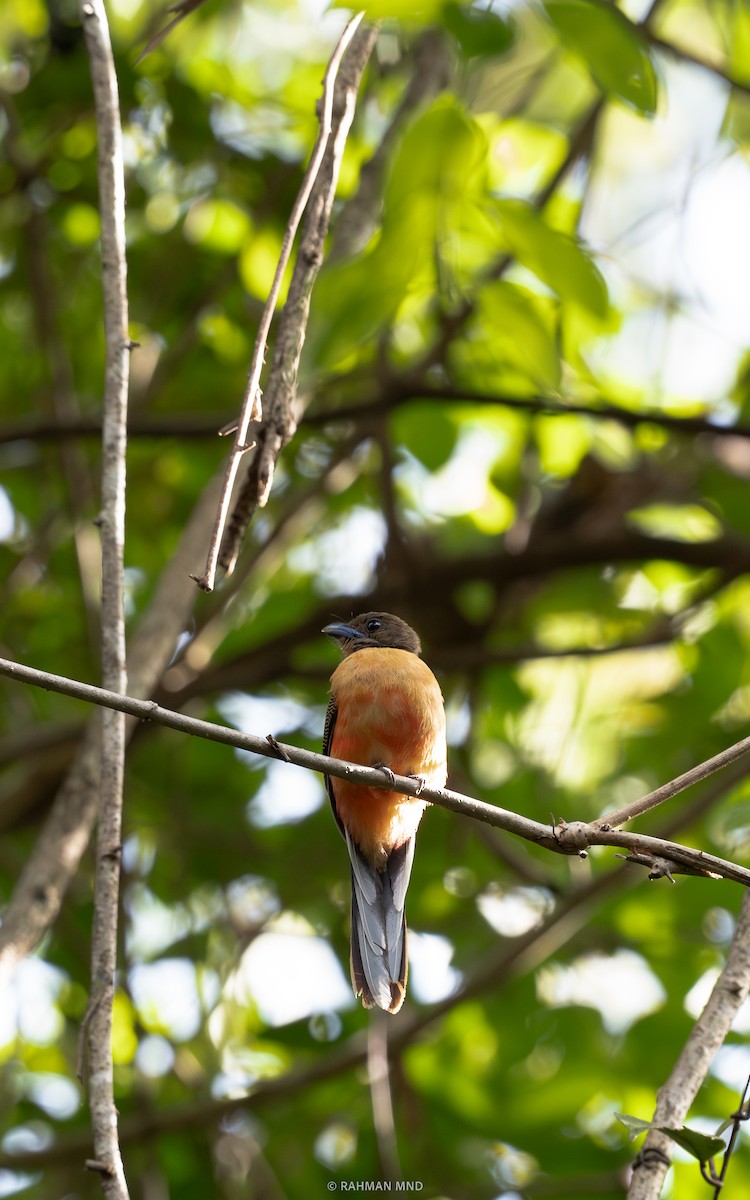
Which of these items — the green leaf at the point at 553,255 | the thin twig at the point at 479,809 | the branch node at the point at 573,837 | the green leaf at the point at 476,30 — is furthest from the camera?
the green leaf at the point at 553,255

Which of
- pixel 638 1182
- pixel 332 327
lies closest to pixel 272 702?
pixel 332 327

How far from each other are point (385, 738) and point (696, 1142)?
6.74 ft

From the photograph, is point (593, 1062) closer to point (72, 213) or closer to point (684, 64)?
point (684, 64)

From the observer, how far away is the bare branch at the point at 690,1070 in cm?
274

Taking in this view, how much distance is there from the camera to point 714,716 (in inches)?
242

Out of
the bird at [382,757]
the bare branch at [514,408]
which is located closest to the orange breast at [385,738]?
the bird at [382,757]

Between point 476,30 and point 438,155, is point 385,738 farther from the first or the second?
point 476,30

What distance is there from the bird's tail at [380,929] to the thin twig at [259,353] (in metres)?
1.66

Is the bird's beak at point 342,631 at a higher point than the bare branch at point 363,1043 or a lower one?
Result: higher

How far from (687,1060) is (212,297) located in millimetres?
4751

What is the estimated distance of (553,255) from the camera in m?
3.15

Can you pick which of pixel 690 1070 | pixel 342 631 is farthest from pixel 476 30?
pixel 342 631

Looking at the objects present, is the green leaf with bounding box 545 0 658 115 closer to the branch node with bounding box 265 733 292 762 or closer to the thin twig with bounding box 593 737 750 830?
the thin twig with bounding box 593 737 750 830

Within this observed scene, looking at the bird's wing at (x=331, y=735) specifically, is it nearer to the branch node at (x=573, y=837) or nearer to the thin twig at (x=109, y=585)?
the thin twig at (x=109, y=585)
